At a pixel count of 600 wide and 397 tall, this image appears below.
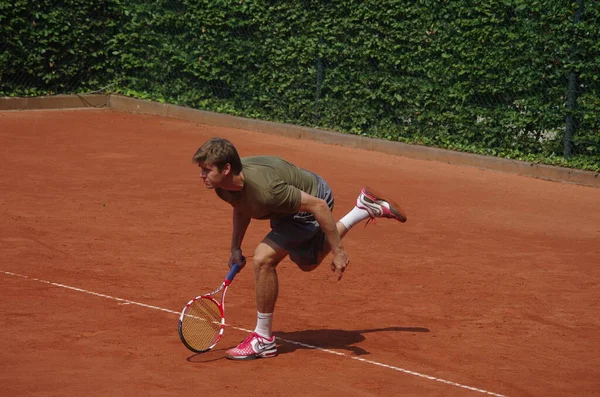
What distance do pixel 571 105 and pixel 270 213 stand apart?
976 centimetres

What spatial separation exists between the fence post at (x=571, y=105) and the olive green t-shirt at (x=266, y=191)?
9.52 meters

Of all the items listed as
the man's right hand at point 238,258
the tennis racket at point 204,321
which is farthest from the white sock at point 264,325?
the man's right hand at point 238,258

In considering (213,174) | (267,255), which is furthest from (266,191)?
(267,255)

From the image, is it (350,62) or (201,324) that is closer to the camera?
(201,324)

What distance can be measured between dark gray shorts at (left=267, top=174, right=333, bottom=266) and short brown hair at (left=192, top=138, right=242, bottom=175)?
64 cm

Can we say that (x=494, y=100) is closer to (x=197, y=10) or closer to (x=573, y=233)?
(x=573, y=233)

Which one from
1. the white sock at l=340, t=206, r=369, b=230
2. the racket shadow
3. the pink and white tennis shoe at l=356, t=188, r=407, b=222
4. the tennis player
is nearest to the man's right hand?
the tennis player

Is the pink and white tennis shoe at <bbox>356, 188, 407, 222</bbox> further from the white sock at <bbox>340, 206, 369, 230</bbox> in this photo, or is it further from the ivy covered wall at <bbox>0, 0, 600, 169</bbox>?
the ivy covered wall at <bbox>0, 0, 600, 169</bbox>

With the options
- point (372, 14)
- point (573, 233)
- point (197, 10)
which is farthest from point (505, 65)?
point (197, 10)

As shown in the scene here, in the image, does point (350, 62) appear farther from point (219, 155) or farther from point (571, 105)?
point (219, 155)

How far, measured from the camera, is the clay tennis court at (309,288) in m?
6.89

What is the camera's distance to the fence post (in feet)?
51.3

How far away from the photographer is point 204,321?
7.42 meters

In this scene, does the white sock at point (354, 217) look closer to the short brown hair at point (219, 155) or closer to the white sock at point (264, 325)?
the white sock at point (264, 325)
